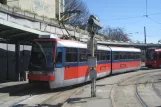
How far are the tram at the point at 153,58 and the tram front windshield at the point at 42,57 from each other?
28303mm

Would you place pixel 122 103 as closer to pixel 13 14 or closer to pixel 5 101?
pixel 5 101

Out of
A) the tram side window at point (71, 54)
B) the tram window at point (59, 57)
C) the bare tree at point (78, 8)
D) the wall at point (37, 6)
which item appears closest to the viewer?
the tram window at point (59, 57)

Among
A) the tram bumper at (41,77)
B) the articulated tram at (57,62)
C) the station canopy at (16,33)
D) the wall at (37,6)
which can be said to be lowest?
the tram bumper at (41,77)

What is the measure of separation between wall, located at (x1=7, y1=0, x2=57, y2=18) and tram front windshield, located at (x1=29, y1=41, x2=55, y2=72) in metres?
12.2

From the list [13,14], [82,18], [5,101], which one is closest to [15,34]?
[13,14]

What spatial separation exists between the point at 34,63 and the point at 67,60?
1819 mm

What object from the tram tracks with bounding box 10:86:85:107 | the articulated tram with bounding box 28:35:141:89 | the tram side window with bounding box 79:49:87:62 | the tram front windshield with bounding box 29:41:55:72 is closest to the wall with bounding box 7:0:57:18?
the tram side window with bounding box 79:49:87:62

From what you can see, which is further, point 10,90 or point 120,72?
point 120,72

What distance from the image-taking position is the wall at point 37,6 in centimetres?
3105

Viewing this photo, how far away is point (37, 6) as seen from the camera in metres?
37.3

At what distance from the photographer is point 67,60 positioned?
19250 millimetres

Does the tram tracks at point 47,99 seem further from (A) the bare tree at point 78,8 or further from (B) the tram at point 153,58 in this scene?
(A) the bare tree at point 78,8

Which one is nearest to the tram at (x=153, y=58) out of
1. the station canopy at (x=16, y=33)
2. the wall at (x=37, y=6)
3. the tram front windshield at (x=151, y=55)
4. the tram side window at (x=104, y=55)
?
the tram front windshield at (x=151, y=55)

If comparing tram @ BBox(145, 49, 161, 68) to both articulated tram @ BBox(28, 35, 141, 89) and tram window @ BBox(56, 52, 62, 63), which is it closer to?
articulated tram @ BBox(28, 35, 141, 89)
